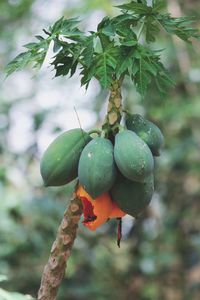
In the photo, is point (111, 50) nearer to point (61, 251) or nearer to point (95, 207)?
point (95, 207)

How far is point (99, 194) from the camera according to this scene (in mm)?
1587

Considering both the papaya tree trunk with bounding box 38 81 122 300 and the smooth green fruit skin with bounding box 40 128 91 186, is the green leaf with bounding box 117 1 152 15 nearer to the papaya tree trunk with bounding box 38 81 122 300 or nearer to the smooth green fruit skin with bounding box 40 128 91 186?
the smooth green fruit skin with bounding box 40 128 91 186

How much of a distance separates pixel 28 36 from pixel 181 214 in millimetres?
2131

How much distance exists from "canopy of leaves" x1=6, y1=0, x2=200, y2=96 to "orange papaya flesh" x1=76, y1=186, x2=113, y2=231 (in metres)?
0.30

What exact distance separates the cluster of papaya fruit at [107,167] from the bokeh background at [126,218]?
9.04 ft

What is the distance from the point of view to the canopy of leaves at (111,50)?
1.63 meters

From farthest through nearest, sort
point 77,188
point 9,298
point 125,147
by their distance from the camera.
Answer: point 77,188 → point 125,147 → point 9,298

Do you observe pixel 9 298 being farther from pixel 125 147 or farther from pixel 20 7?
Result: pixel 20 7

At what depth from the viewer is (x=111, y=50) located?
1.66 metres

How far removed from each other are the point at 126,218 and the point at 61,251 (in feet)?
12.4

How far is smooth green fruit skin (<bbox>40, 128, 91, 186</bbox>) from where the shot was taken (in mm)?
1691

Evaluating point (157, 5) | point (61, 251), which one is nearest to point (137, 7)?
point (157, 5)

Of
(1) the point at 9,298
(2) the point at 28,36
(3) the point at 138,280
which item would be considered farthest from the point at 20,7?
(1) the point at 9,298

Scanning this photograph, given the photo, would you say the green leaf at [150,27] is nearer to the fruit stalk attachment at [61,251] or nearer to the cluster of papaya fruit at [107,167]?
the cluster of papaya fruit at [107,167]
